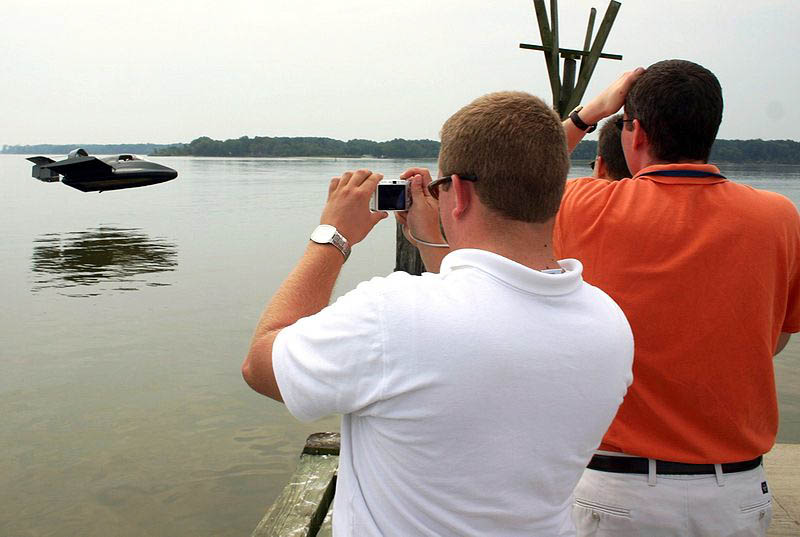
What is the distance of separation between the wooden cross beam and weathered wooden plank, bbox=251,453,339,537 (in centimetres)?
453

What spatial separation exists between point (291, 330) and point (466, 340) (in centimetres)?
37

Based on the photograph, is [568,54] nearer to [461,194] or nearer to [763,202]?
[763,202]

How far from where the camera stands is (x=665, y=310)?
6.93 ft

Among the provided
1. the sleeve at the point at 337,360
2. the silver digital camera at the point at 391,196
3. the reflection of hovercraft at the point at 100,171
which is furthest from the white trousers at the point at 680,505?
the reflection of hovercraft at the point at 100,171

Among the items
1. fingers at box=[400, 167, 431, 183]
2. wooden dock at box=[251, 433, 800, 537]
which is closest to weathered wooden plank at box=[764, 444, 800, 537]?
wooden dock at box=[251, 433, 800, 537]

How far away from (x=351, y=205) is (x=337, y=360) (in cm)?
57

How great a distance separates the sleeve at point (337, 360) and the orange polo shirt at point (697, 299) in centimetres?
108

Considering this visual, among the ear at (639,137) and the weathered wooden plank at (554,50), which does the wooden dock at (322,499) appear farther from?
the weathered wooden plank at (554,50)

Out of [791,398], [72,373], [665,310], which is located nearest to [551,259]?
[665,310]

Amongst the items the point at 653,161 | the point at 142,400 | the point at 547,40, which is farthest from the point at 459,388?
the point at 142,400

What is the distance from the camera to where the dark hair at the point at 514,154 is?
1454 mm

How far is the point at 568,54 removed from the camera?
7.86 meters

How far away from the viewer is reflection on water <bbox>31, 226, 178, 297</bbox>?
1859 cm

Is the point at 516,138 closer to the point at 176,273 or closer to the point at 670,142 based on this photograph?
the point at 670,142
